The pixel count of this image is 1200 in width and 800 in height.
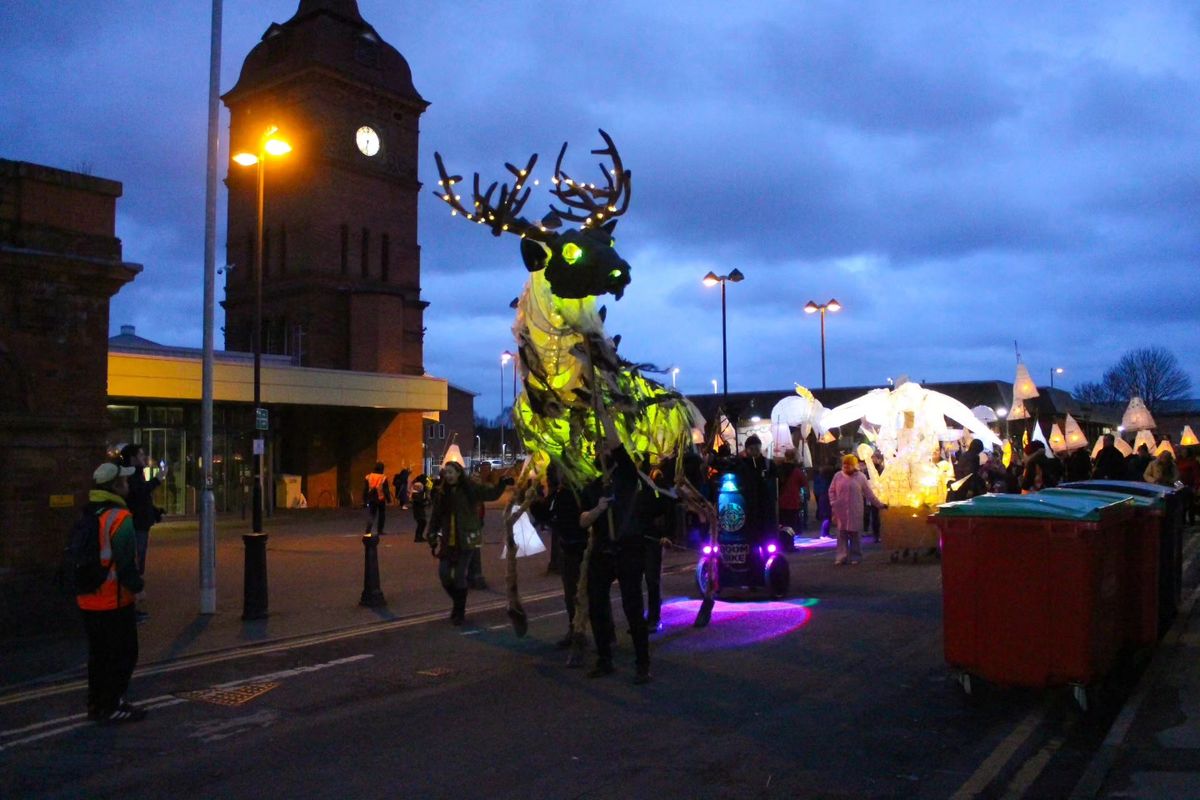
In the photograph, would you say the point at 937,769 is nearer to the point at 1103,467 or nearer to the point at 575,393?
the point at 575,393

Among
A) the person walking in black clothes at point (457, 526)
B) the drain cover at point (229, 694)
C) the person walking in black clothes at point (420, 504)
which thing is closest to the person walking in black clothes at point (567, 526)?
the person walking in black clothes at point (457, 526)

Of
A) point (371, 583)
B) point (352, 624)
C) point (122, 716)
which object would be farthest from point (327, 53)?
point (122, 716)

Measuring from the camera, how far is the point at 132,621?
693cm

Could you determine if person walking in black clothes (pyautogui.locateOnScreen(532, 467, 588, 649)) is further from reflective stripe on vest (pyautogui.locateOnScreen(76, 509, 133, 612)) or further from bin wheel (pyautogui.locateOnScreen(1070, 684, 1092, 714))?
bin wheel (pyautogui.locateOnScreen(1070, 684, 1092, 714))

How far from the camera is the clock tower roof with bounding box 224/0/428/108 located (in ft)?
127

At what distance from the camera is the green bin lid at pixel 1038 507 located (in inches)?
246

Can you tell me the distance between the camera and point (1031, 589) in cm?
633

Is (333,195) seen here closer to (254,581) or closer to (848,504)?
(848,504)

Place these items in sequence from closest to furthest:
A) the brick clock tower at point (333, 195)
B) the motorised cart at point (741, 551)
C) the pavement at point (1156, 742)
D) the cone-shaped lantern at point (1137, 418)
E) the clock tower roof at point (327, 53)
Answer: the pavement at point (1156, 742) < the motorised cart at point (741, 551) < the cone-shaped lantern at point (1137, 418) < the brick clock tower at point (333, 195) < the clock tower roof at point (327, 53)

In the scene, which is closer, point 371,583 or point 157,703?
point 157,703

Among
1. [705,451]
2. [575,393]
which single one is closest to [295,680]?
[575,393]

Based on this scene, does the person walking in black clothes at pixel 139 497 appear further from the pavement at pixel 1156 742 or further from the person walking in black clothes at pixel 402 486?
the person walking in black clothes at pixel 402 486

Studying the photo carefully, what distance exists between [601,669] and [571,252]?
11.3ft

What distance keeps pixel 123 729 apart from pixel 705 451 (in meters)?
6.31
